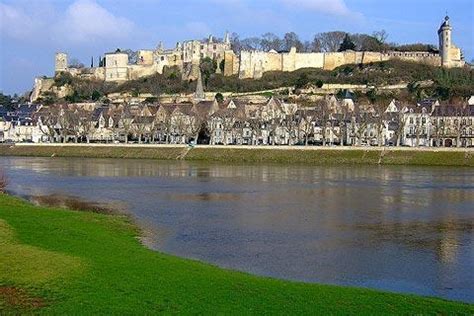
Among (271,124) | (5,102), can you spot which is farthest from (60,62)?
(271,124)

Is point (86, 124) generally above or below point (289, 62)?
below

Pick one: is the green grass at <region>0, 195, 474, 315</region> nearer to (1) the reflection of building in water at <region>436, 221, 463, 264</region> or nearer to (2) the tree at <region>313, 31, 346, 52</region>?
(1) the reflection of building in water at <region>436, 221, 463, 264</region>

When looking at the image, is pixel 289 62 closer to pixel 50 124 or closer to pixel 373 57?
pixel 373 57

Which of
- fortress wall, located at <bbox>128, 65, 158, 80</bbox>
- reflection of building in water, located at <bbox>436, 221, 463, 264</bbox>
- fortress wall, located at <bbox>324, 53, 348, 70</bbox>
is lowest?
reflection of building in water, located at <bbox>436, 221, 463, 264</bbox>

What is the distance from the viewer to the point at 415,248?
18453 mm

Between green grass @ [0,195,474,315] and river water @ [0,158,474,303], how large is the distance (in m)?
1.80

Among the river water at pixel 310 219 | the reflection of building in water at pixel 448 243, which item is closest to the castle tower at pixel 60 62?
the river water at pixel 310 219

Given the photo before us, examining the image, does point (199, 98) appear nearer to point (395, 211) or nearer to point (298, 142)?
point (298, 142)

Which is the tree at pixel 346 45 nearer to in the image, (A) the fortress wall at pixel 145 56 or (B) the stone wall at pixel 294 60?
(B) the stone wall at pixel 294 60

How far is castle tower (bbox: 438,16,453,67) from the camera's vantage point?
105 metres

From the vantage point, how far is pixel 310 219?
2372 centimetres

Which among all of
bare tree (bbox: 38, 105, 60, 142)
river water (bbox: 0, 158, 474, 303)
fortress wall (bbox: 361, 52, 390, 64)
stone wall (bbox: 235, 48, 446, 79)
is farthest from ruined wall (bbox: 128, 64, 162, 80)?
river water (bbox: 0, 158, 474, 303)

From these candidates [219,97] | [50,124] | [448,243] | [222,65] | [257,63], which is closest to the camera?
[448,243]

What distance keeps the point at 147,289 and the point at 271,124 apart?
214 feet
